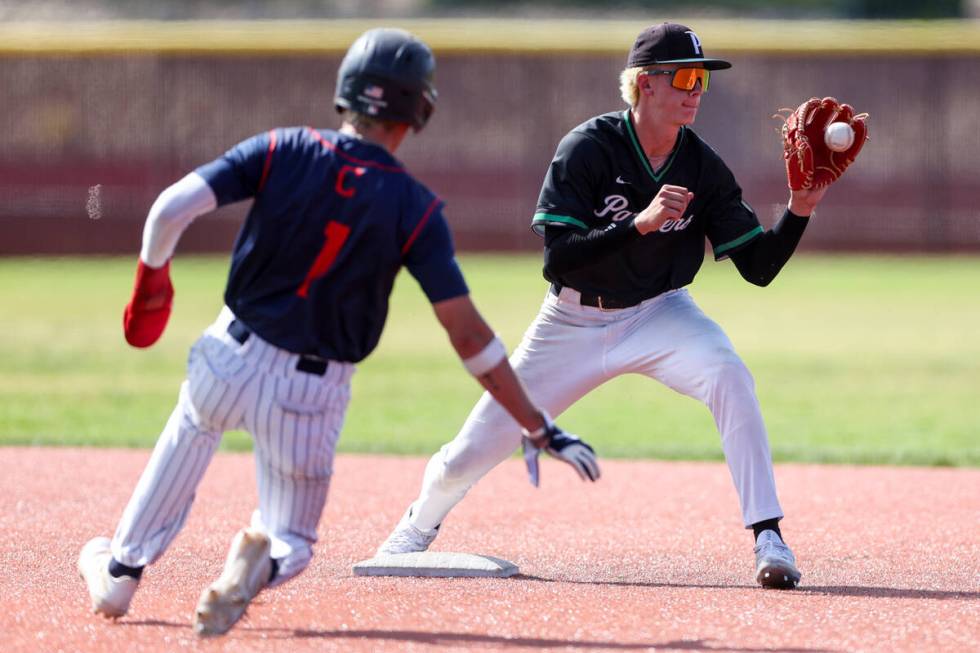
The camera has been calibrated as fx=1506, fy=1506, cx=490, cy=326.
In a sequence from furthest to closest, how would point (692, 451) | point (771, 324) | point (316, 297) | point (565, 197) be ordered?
point (771, 324) < point (692, 451) < point (565, 197) < point (316, 297)

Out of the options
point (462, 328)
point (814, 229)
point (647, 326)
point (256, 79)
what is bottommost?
point (814, 229)

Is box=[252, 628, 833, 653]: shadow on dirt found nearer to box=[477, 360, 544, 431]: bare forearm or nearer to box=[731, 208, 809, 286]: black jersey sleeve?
box=[477, 360, 544, 431]: bare forearm

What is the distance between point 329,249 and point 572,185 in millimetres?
1468

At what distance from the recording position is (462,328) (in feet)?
13.1

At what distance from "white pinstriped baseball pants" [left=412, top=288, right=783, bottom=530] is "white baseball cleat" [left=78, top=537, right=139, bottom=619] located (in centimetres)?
143

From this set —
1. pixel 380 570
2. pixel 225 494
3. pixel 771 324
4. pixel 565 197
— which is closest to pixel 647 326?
pixel 565 197

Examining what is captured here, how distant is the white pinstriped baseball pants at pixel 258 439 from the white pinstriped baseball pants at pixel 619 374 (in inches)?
47.6

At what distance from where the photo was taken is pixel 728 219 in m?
5.37

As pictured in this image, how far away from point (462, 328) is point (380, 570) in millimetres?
1527

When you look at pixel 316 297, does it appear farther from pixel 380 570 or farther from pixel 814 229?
pixel 814 229

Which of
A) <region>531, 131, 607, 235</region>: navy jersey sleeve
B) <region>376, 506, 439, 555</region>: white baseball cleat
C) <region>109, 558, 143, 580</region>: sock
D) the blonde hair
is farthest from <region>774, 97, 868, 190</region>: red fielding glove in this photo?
<region>109, 558, 143, 580</region>: sock

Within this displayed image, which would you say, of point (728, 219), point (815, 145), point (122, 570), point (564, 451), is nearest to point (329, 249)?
point (564, 451)

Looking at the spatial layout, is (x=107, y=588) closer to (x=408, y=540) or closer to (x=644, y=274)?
(x=408, y=540)

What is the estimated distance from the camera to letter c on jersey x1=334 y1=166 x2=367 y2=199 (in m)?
3.98
